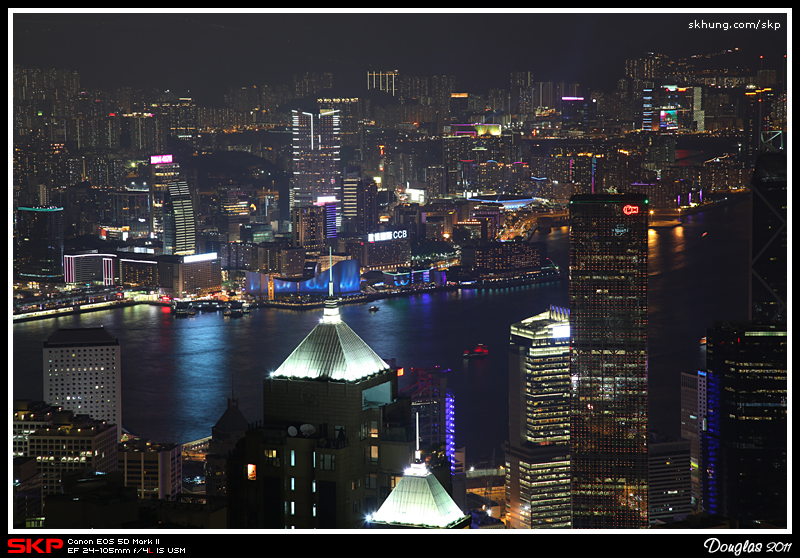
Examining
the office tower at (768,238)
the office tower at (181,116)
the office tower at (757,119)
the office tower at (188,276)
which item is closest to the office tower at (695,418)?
the office tower at (768,238)

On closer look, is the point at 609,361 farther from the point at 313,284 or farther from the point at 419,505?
the point at 313,284

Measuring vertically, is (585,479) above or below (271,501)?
below

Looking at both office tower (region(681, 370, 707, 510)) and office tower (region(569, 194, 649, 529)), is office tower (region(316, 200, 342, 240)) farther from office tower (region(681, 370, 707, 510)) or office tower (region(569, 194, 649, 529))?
office tower (region(681, 370, 707, 510))

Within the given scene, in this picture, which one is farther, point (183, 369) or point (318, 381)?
point (183, 369)

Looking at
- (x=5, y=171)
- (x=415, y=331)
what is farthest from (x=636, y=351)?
(x=5, y=171)

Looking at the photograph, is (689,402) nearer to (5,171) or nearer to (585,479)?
(585,479)
